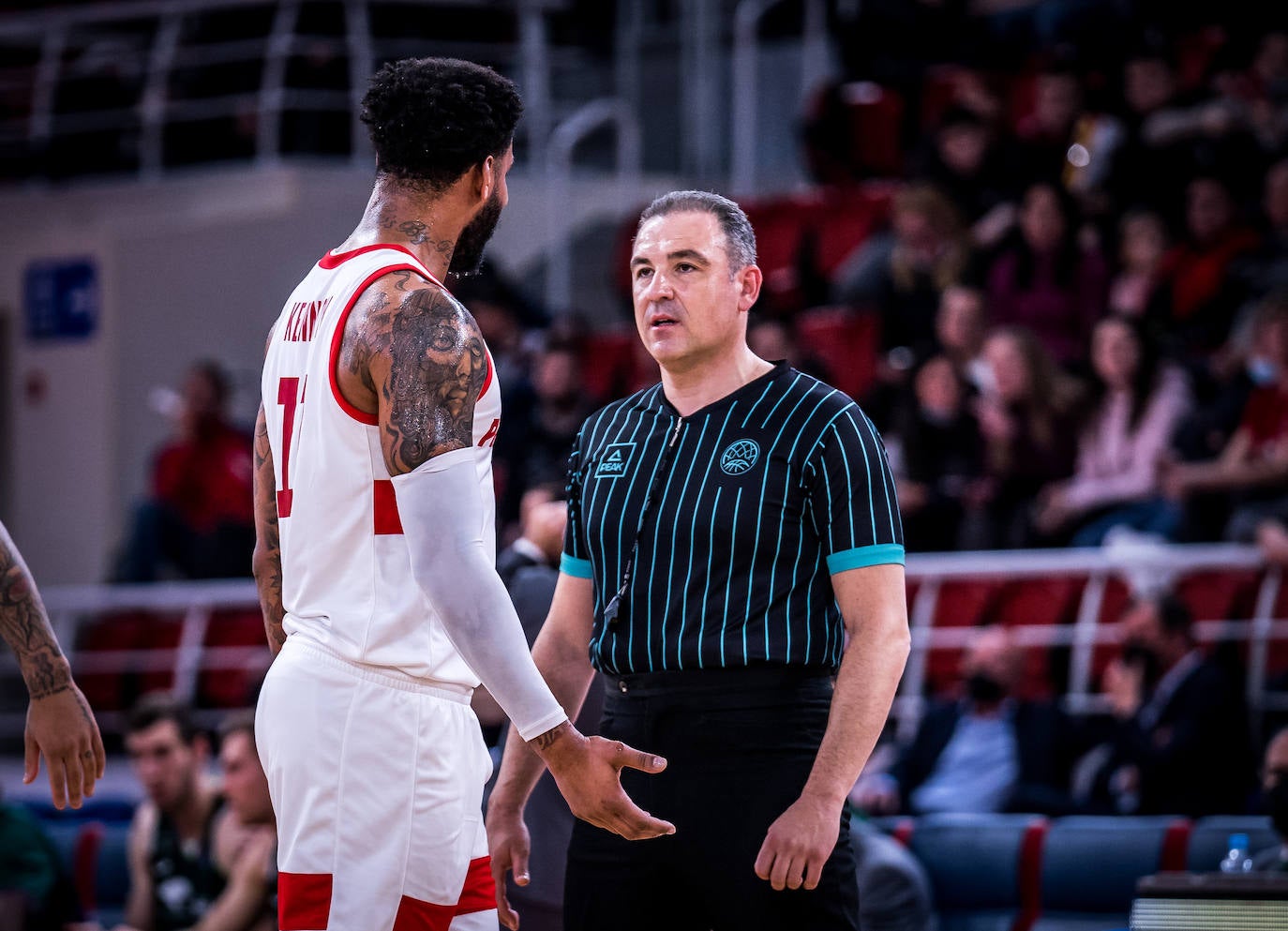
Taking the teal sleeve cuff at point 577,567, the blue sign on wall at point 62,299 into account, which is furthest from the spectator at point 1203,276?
the blue sign on wall at point 62,299

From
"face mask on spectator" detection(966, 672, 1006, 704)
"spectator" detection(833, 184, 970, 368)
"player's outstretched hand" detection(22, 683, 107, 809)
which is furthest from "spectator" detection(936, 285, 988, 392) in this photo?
"player's outstretched hand" detection(22, 683, 107, 809)

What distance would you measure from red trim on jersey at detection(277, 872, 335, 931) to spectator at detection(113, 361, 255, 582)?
27.5 ft

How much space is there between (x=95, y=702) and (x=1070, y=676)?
6.06 m

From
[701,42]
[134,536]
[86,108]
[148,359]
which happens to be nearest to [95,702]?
[134,536]

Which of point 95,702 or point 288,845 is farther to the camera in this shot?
point 95,702

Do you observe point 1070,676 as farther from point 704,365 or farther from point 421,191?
point 421,191

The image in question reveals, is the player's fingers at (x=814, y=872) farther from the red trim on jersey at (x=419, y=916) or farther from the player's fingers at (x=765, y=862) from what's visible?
the red trim on jersey at (x=419, y=916)

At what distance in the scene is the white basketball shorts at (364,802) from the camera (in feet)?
10.6

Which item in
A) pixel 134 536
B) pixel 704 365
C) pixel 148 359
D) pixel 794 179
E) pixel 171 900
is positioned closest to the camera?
pixel 704 365

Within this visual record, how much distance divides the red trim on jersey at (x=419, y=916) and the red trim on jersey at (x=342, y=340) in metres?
0.87

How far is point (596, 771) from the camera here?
10.8 ft

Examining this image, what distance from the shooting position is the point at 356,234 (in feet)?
11.5

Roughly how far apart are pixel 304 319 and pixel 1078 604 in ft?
20.4

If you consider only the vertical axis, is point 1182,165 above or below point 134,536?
above
